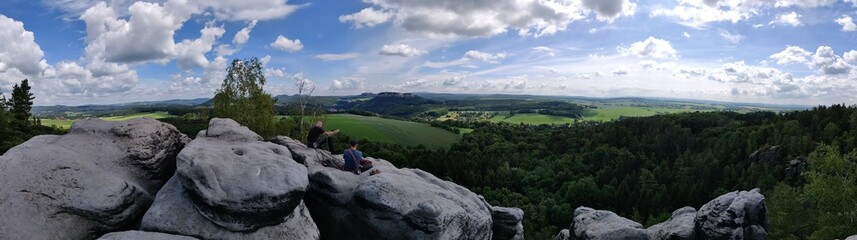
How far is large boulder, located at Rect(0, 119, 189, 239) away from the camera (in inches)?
741

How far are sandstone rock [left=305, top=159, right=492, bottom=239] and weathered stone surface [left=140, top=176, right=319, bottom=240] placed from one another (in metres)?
3.52

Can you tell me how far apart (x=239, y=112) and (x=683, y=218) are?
146 ft

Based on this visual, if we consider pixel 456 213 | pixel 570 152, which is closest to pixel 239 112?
pixel 456 213

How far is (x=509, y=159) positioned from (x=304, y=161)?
155013 mm

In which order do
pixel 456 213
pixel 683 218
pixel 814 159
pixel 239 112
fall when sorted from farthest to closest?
pixel 814 159, pixel 239 112, pixel 683 218, pixel 456 213

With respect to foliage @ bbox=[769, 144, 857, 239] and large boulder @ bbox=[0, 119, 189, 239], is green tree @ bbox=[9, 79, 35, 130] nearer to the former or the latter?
large boulder @ bbox=[0, 119, 189, 239]

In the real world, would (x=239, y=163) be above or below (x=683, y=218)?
above

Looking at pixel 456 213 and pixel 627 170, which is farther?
pixel 627 170

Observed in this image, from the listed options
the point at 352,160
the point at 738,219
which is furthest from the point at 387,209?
the point at 738,219

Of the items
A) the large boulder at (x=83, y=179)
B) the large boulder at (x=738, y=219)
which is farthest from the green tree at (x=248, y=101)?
the large boulder at (x=738, y=219)

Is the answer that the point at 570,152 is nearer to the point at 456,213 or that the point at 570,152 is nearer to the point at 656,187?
the point at 656,187

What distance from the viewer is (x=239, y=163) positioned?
21938 mm

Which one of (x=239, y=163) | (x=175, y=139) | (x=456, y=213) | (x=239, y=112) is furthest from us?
(x=239, y=112)

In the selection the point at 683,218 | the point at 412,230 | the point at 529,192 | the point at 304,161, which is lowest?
the point at 529,192
